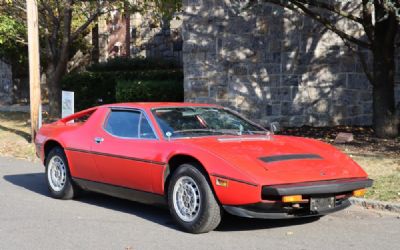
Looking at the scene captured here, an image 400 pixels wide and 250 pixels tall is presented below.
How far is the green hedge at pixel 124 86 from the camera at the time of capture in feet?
58.0

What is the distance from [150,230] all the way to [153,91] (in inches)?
443

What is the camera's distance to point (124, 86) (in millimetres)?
17797

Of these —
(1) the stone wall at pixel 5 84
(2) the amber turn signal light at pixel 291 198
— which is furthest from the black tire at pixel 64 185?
(1) the stone wall at pixel 5 84

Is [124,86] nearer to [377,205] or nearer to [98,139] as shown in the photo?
[98,139]

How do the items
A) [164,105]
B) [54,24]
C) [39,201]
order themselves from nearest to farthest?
[164,105] → [39,201] → [54,24]

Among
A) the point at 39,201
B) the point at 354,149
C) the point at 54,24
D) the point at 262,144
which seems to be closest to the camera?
the point at 262,144

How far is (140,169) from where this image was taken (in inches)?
273

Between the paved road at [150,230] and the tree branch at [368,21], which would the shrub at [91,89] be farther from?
the paved road at [150,230]

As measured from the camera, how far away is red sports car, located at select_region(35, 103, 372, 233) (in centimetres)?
601

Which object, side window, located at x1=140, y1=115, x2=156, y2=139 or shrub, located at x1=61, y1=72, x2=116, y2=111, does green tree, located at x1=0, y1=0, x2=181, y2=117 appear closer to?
shrub, located at x1=61, y1=72, x2=116, y2=111

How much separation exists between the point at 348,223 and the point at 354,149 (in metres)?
4.83

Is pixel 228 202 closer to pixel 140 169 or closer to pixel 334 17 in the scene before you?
pixel 140 169

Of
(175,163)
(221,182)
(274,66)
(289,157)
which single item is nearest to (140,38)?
(274,66)

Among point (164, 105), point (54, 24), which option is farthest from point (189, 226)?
point (54, 24)
